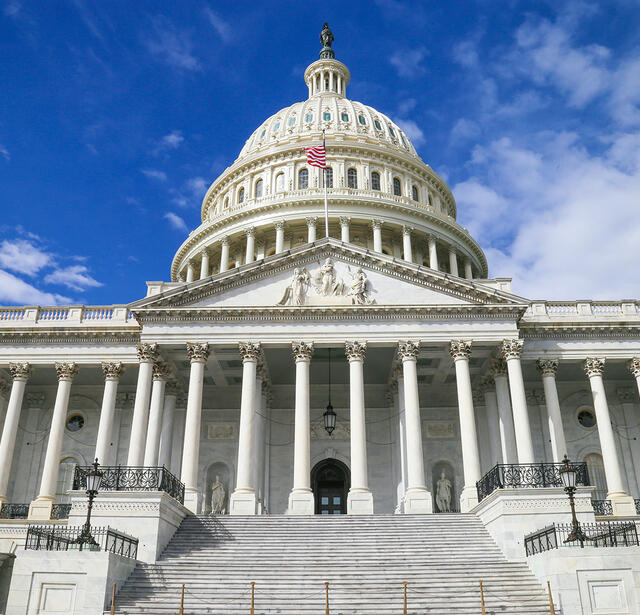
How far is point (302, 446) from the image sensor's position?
32.8 meters

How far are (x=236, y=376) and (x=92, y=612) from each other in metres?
22.4

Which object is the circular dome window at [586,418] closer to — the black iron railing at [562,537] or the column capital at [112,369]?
the black iron railing at [562,537]

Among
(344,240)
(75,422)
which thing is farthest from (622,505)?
(75,422)

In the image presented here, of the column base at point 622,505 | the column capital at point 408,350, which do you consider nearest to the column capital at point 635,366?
the column base at point 622,505

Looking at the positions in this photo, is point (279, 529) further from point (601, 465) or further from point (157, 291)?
point (601, 465)

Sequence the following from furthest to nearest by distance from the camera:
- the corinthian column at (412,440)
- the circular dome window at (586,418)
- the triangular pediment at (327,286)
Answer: the circular dome window at (586,418), the triangular pediment at (327,286), the corinthian column at (412,440)

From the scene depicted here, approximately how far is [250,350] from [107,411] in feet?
29.3

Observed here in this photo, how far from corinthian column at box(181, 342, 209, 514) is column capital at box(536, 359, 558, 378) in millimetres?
17991

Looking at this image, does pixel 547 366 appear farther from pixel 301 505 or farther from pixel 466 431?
pixel 301 505

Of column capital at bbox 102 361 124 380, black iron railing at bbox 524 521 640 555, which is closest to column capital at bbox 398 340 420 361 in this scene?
black iron railing at bbox 524 521 640 555

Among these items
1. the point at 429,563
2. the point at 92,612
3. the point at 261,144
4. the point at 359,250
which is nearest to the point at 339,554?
the point at 429,563

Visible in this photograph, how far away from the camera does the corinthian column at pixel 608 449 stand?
34344mm

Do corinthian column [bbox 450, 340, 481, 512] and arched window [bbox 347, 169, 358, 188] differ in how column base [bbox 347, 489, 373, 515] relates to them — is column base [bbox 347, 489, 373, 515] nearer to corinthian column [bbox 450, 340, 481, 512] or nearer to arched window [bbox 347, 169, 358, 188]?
corinthian column [bbox 450, 340, 481, 512]

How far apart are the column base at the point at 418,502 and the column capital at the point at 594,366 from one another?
40.9ft
